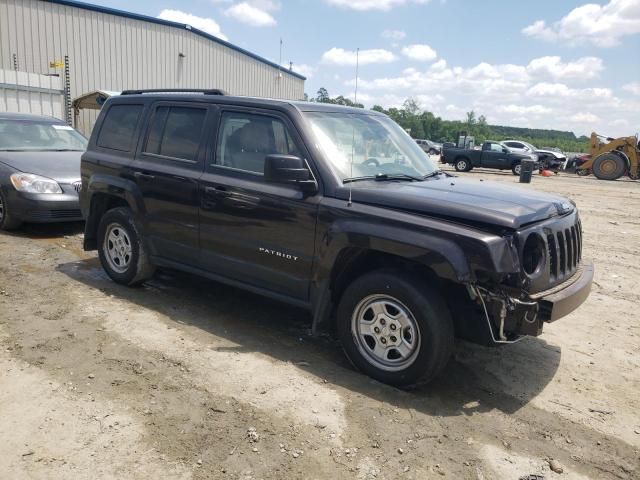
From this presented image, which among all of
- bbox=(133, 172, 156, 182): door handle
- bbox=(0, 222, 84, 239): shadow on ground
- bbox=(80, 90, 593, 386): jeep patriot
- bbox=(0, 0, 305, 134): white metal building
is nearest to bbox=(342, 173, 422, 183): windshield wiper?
bbox=(80, 90, 593, 386): jeep patriot

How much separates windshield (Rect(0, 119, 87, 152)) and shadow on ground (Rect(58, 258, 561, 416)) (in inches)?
129

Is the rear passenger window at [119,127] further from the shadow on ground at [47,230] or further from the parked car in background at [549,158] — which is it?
the parked car in background at [549,158]

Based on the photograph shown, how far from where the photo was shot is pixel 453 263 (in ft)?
10.4

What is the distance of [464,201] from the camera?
11.6 feet

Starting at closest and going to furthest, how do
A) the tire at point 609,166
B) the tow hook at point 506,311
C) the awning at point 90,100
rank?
1. the tow hook at point 506,311
2. the awning at point 90,100
3. the tire at point 609,166

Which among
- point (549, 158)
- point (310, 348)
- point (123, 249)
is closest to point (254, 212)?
point (310, 348)

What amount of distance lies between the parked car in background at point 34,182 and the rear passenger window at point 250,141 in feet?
12.8

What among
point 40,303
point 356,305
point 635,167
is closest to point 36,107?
point 40,303

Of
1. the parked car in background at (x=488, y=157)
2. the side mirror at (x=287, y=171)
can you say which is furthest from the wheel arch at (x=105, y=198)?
the parked car in background at (x=488, y=157)

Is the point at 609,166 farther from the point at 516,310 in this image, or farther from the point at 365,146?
the point at 516,310

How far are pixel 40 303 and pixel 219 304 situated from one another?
164 centimetres

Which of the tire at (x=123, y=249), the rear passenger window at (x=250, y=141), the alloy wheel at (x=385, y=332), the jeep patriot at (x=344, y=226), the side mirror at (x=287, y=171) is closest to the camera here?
the jeep patriot at (x=344, y=226)

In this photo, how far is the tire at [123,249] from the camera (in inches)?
206

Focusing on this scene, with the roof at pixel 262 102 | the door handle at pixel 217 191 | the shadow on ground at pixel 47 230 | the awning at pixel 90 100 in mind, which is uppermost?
the awning at pixel 90 100
